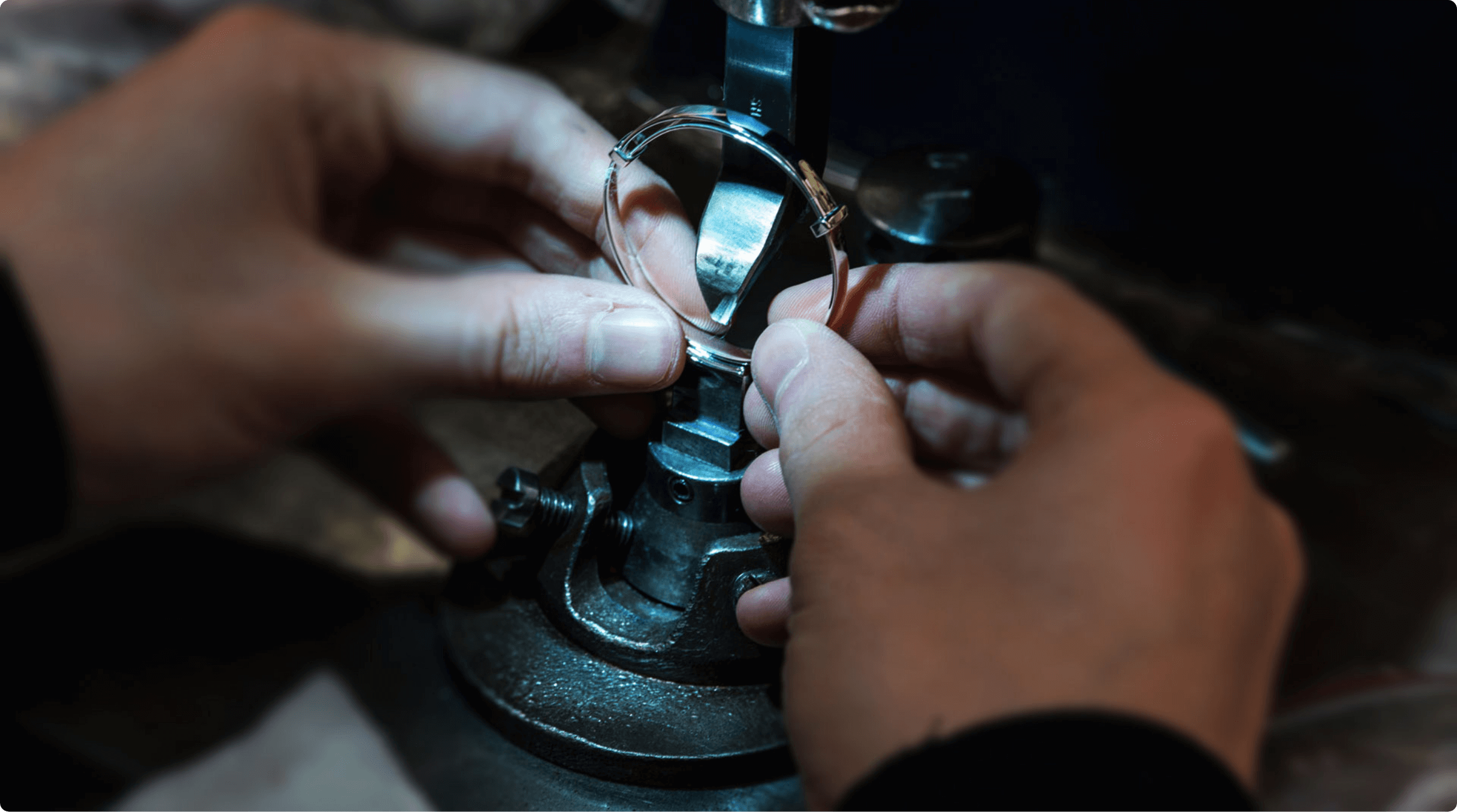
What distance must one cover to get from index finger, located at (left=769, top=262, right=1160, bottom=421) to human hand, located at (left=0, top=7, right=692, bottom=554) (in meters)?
0.19

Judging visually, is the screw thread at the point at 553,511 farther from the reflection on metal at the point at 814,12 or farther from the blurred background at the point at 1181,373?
the reflection on metal at the point at 814,12

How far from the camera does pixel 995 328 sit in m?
0.40

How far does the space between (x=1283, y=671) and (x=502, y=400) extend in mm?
337

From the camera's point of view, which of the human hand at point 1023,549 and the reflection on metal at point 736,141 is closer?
the human hand at point 1023,549

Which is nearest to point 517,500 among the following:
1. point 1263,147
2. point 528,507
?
point 528,507

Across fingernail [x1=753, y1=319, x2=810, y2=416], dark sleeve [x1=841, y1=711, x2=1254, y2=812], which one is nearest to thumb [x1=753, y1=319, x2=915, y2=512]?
fingernail [x1=753, y1=319, x2=810, y2=416]

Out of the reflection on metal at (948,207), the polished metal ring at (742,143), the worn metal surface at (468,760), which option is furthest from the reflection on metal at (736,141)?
the worn metal surface at (468,760)

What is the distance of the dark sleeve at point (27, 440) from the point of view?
0.34m

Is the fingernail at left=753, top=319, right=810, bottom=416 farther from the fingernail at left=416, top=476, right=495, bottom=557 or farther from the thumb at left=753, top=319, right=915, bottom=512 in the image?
the fingernail at left=416, top=476, right=495, bottom=557

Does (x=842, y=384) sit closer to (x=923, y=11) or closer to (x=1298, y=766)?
(x=1298, y=766)

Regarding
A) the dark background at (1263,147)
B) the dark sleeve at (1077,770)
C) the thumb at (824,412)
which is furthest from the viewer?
the dark background at (1263,147)

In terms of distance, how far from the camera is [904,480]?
417mm

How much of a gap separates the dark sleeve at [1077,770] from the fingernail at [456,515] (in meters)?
0.22

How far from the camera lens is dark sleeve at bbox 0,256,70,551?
1.13 feet
